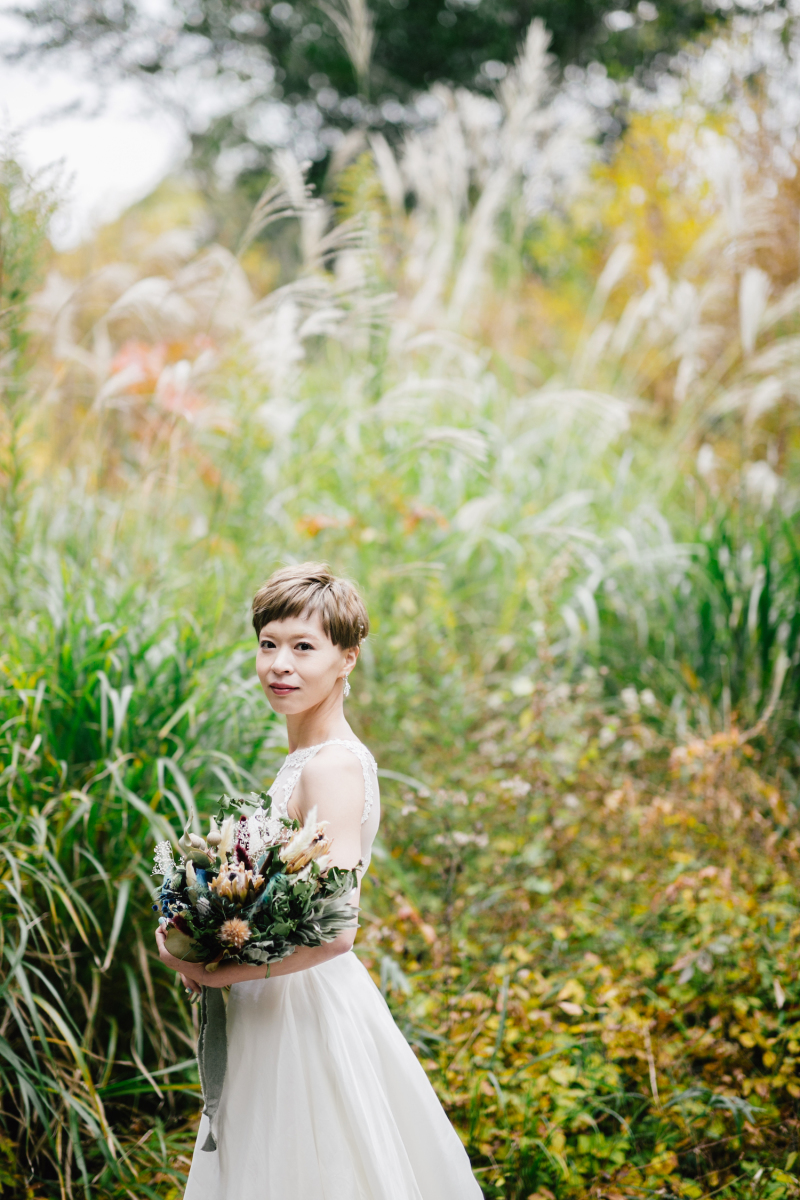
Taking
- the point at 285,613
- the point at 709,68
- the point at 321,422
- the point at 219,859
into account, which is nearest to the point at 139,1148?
the point at 219,859

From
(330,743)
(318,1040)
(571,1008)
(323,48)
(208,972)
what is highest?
(323,48)

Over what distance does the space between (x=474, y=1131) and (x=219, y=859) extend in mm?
1326

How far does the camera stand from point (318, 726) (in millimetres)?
1698

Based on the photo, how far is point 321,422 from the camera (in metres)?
4.75

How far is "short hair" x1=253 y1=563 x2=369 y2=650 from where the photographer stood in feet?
5.48

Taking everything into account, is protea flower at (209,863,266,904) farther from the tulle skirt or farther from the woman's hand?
the tulle skirt

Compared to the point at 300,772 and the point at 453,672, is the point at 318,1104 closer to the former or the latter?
the point at 300,772

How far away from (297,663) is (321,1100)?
777 mm

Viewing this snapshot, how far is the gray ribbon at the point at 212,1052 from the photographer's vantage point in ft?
5.16

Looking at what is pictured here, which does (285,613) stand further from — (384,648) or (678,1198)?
(384,648)

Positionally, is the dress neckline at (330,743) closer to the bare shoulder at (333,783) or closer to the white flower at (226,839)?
the bare shoulder at (333,783)

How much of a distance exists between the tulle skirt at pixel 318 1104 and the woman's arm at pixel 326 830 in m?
0.09

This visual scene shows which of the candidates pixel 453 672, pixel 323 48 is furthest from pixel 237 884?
pixel 323 48

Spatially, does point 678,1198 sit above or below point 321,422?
below
